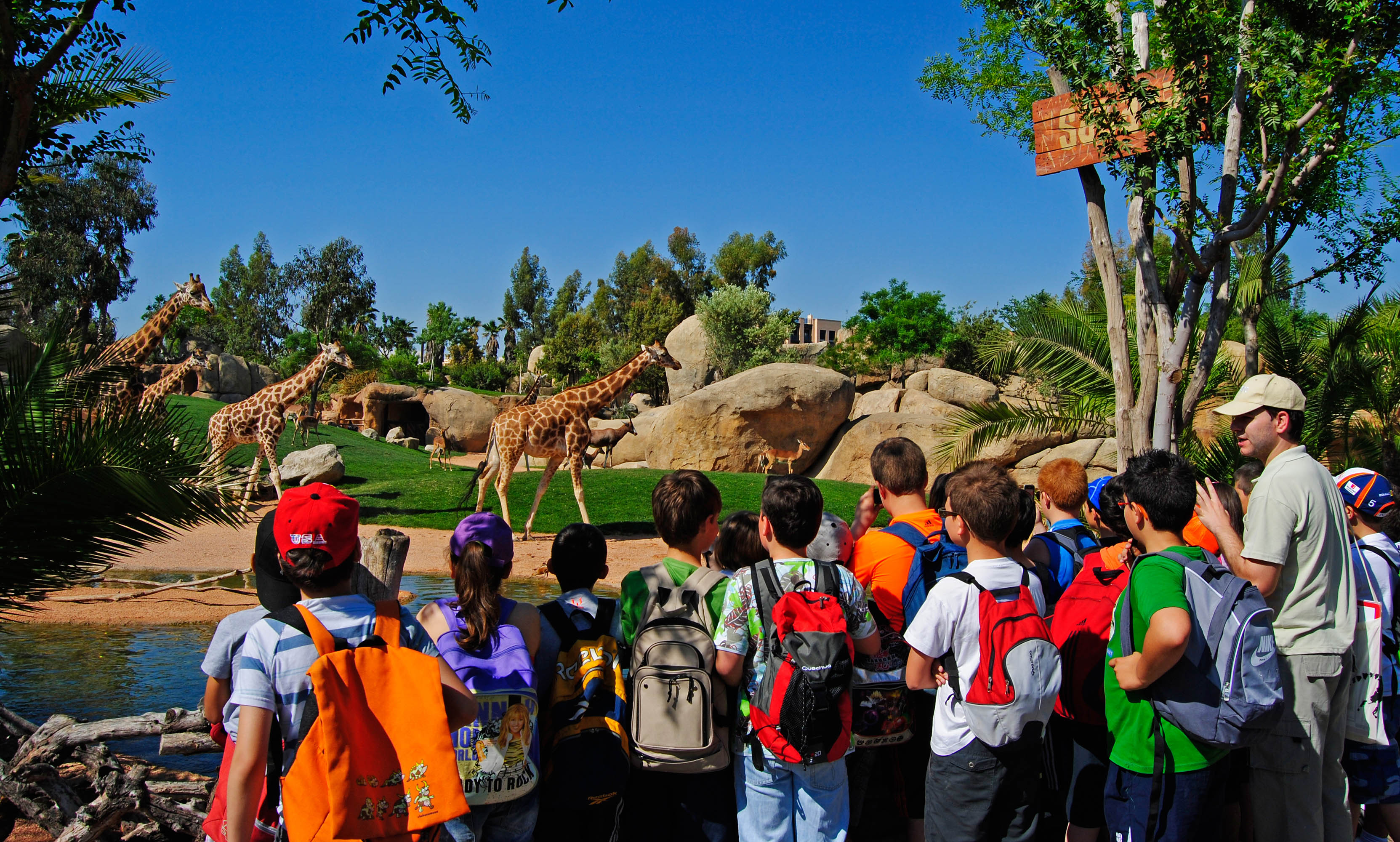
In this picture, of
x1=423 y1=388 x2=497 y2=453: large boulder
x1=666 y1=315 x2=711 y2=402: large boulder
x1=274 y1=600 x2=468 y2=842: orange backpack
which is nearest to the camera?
x1=274 y1=600 x2=468 y2=842: orange backpack

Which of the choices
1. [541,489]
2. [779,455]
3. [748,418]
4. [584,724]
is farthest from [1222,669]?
[779,455]

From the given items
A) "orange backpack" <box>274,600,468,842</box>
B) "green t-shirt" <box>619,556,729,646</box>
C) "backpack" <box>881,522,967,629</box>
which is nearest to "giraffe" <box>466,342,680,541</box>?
"backpack" <box>881,522,967,629</box>

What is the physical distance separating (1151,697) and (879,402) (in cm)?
2306

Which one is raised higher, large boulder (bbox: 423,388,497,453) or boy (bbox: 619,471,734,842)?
large boulder (bbox: 423,388,497,453)

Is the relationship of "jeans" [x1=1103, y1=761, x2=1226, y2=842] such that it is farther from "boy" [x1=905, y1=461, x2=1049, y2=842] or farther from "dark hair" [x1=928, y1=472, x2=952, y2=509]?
"dark hair" [x1=928, y1=472, x2=952, y2=509]

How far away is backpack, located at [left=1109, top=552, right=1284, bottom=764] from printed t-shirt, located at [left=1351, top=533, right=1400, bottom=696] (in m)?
0.93

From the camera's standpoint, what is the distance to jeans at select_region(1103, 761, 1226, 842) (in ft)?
9.23

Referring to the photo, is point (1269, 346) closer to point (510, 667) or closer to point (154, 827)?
point (510, 667)

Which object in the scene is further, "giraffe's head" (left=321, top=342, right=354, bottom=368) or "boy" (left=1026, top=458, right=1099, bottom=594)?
"giraffe's head" (left=321, top=342, right=354, bottom=368)

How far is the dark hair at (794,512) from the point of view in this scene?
2.90 meters

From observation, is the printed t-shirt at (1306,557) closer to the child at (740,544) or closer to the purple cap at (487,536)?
the child at (740,544)

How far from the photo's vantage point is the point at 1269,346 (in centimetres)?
998

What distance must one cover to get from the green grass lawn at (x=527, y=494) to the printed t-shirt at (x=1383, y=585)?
8043 mm

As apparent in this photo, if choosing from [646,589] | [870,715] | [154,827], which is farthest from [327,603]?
[154,827]
